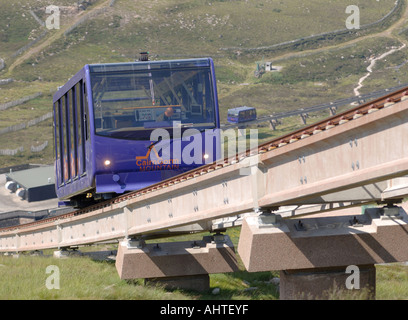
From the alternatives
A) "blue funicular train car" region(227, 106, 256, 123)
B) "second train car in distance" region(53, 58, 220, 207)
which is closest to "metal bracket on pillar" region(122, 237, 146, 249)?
"second train car in distance" region(53, 58, 220, 207)

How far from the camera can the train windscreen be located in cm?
2008

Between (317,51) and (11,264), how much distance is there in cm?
12045

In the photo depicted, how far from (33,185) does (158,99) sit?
163ft

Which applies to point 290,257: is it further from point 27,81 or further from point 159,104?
point 27,81

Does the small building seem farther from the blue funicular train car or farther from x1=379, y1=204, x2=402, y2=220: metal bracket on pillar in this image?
x1=379, y1=204, x2=402, y2=220: metal bracket on pillar

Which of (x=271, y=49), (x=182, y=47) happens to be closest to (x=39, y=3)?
(x=182, y=47)

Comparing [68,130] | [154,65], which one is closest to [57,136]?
[68,130]

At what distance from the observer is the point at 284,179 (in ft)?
43.4

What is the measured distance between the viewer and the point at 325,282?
618 inches

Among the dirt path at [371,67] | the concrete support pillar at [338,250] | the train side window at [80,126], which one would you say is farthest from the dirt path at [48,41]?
the concrete support pillar at [338,250]

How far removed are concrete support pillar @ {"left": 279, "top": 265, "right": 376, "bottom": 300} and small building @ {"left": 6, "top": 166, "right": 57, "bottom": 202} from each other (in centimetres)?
5390

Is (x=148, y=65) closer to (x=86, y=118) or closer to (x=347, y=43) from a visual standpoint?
(x=86, y=118)

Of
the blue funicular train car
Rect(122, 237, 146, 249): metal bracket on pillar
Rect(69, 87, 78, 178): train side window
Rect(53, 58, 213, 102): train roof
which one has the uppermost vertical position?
the blue funicular train car

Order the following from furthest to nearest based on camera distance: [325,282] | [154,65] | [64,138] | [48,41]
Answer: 1. [48,41]
2. [64,138]
3. [154,65]
4. [325,282]
